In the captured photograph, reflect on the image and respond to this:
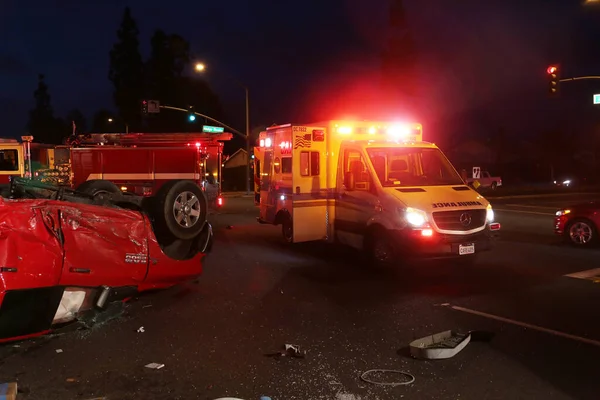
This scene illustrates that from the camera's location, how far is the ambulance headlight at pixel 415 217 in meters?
8.76

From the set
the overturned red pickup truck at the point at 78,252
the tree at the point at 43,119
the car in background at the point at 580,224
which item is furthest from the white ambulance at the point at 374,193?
the tree at the point at 43,119

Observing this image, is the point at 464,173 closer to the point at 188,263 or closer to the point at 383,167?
the point at 383,167

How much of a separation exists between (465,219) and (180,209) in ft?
15.3

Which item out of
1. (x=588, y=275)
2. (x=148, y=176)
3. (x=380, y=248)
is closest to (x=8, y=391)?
(x=380, y=248)

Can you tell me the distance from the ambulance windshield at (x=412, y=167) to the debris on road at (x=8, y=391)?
6736 mm

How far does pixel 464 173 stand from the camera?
1094 centimetres

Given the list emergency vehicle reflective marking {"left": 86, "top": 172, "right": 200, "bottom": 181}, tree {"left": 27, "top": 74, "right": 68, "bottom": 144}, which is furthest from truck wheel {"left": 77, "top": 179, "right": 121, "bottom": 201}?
tree {"left": 27, "top": 74, "right": 68, "bottom": 144}

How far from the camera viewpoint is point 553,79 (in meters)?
25.6

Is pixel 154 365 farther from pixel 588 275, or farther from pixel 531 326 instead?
pixel 588 275

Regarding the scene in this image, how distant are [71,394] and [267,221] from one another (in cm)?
834

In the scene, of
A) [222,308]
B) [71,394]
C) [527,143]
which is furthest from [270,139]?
[527,143]

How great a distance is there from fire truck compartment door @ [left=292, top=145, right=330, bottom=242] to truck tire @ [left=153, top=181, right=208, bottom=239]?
129 inches

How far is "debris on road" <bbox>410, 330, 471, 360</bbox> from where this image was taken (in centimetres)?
529

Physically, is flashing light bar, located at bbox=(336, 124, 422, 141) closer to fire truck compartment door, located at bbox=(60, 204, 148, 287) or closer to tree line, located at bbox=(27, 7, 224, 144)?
fire truck compartment door, located at bbox=(60, 204, 148, 287)
